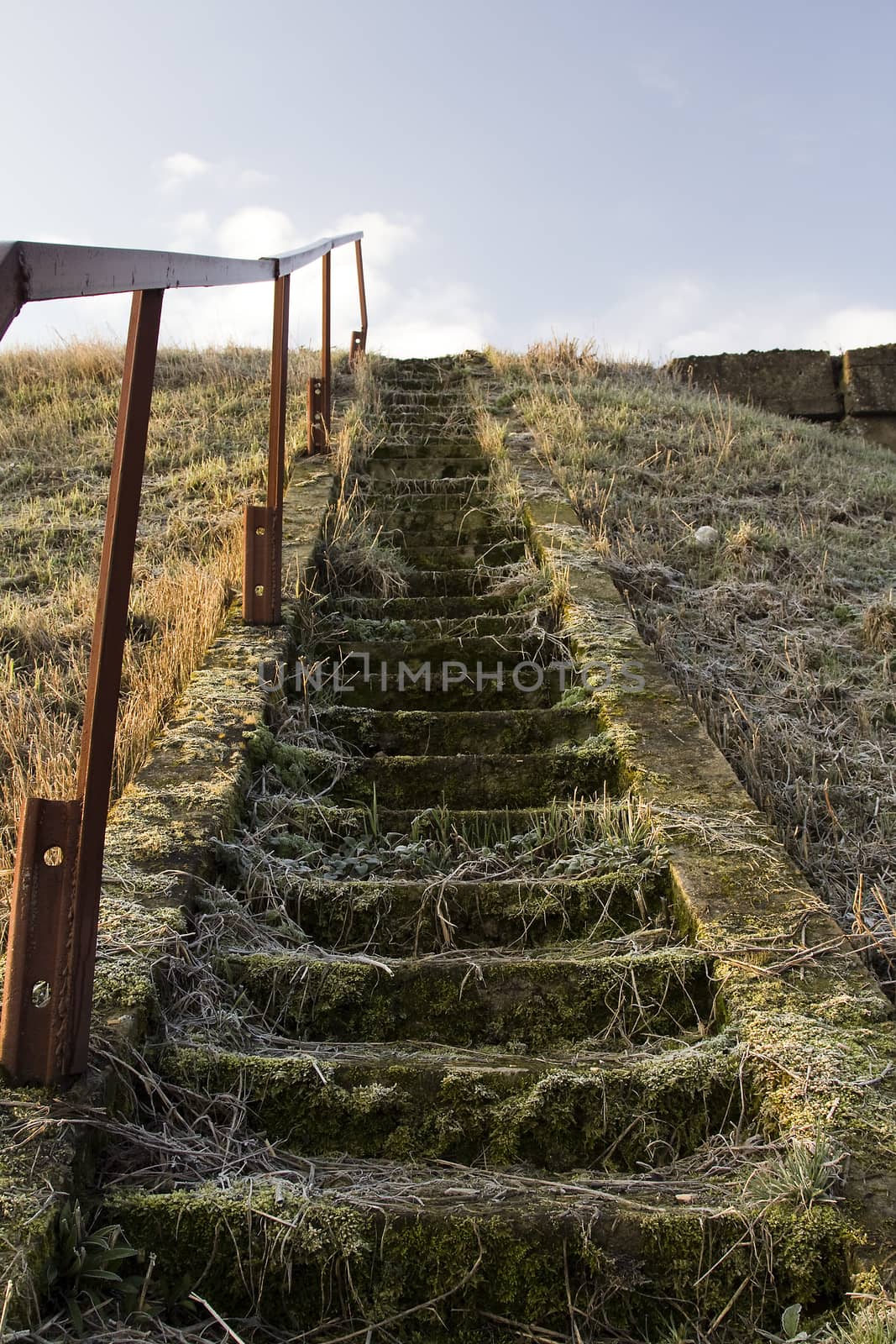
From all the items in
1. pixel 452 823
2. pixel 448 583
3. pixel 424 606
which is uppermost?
pixel 448 583

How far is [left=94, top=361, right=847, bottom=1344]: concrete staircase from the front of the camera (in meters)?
1.76

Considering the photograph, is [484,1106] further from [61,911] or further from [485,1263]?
[61,911]

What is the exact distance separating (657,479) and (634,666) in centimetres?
307

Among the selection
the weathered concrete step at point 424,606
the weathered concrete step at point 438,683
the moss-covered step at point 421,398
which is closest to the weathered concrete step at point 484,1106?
the weathered concrete step at point 438,683

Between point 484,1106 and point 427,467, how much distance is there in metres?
5.32

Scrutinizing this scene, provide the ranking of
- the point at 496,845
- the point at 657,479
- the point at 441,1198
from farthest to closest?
the point at 657,479 → the point at 496,845 → the point at 441,1198

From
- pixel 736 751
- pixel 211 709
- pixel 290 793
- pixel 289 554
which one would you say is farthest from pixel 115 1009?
pixel 289 554

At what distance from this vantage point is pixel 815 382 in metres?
11.5

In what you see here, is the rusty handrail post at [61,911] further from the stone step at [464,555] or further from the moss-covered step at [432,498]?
the moss-covered step at [432,498]

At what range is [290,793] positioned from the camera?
3.32 m

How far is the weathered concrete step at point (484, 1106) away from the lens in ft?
6.81

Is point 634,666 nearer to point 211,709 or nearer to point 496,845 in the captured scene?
point 496,845

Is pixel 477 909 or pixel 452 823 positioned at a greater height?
pixel 452 823

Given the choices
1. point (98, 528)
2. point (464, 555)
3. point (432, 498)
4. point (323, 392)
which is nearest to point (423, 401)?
point (323, 392)
